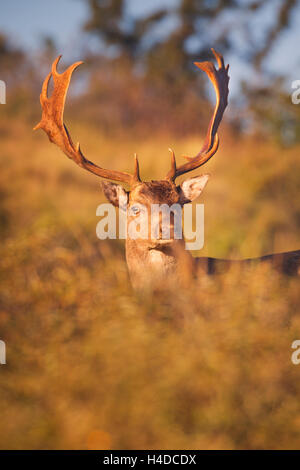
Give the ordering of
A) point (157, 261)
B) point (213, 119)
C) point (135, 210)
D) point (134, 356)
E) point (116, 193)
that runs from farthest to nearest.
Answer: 1. point (213, 119)
2. point (116, 193)
3. point (135, 210)
4. point (157, 261)
5. point (134, 356)

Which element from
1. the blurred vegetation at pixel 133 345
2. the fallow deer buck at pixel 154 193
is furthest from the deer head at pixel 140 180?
the blurred vegetation at pixel 133 345

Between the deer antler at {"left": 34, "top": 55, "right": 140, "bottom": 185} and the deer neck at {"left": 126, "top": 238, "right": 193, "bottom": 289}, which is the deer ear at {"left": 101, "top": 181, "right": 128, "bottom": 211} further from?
the deer neck at {"left": 126, "top": 238, "right": 193, "bottom": 289}

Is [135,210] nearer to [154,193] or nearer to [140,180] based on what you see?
[154,193]

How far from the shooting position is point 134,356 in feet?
10.9

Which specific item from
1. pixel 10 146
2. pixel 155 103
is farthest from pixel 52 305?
pixel 155 103

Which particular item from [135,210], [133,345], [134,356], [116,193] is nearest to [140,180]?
[116,193]

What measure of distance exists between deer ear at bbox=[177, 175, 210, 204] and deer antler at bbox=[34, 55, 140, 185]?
51 cm

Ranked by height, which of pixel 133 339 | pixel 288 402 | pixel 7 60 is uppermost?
pixel 7 60

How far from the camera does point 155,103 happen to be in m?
19.0

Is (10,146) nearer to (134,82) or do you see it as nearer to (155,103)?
(155,103)

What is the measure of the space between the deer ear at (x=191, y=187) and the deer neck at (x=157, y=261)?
1.71 feet

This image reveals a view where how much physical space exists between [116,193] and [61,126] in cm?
92

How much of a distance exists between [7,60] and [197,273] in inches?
740

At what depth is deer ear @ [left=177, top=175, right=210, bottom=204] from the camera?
5.01m
